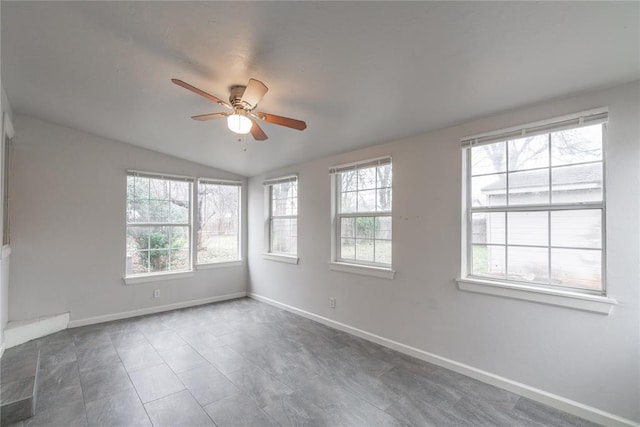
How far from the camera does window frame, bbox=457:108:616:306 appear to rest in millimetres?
2023

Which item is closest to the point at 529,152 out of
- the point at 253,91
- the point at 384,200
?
the point at 384,200

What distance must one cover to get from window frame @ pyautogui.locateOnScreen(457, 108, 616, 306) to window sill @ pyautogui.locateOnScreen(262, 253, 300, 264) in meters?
2.42

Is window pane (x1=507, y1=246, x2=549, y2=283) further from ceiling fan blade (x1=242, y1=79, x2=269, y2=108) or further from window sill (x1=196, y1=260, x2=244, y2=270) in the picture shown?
window sill (x1=196, y1=260, x2=244, y2=270)

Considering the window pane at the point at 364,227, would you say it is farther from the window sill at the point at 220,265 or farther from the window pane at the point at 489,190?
the window sill at the point at 220,265

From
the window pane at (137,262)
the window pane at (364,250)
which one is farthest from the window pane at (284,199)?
the window pane at (137,262)

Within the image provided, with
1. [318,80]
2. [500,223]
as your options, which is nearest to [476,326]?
[500,223]

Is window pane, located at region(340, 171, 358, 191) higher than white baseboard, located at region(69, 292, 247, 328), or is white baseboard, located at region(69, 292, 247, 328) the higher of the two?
window pane, located at region(340, 171, 358, 191)

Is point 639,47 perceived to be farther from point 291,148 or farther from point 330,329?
point 330,329

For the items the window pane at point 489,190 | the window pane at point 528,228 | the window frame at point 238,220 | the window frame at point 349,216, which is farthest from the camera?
the window frame at point 238,220

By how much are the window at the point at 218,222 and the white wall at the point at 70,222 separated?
2.63 feet

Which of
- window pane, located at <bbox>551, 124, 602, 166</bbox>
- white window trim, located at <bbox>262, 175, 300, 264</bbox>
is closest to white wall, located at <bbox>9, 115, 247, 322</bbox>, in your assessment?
white window trim, located at <bbox>262, 175, 300, 264</bbox>

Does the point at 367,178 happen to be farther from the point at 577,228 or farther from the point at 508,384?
the point at 508,384

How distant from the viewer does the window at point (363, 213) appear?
11.0 ft

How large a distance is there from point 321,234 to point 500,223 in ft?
7.04
